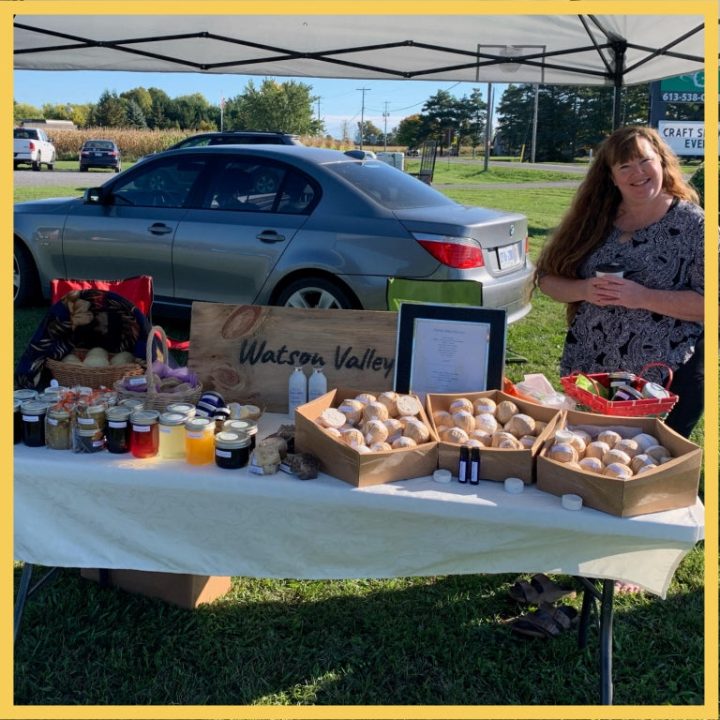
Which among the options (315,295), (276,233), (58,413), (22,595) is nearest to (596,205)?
(58,413)

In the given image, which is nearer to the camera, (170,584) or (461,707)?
(461,707)

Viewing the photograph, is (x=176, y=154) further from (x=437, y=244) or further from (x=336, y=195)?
(x=437, y=244)

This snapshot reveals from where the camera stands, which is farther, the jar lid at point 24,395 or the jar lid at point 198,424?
the jar lid at point 24,395

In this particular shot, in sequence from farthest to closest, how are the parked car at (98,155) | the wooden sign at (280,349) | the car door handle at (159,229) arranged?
the parked car at (98,155), the car door handle at (159,229), the wooden sign at (280,349)

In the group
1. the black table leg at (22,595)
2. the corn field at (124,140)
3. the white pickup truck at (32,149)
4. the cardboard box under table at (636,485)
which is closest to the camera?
the cardboard box under table at (636,485)

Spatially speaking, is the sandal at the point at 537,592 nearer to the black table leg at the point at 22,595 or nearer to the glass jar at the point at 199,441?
the glass jar at the point at 199,441

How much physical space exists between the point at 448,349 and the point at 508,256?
306 centimetres

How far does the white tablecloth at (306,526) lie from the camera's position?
178 centimetres

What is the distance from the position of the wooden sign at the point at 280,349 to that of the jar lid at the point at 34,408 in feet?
1.64

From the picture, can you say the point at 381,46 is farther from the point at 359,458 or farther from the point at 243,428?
the point at 359,458

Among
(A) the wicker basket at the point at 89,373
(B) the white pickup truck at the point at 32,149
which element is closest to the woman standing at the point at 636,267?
(A) the wicker basket at the point at 89,373

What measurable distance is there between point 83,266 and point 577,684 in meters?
4.95

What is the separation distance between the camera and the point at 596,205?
2623mm

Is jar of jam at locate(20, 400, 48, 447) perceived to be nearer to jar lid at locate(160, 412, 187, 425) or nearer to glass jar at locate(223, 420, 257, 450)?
jar lid at locate(160, 412, 187, 425)
